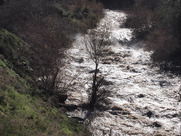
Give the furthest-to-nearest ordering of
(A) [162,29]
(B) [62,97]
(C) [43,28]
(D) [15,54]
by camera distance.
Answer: (A) [162,29] → (C) [43,28] → (D) [15,54] → (B) [62,97]

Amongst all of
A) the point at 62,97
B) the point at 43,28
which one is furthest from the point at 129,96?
the point at 43,28

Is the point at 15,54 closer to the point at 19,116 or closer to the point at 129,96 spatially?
the point at 19,116

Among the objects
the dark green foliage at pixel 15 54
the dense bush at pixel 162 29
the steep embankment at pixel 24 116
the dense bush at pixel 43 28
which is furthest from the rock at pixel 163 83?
the dark green foliage at pixel 15 54

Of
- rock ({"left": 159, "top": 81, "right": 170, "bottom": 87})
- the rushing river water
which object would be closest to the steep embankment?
Result: the rushing river water

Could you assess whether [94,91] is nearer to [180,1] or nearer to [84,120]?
[84,120]

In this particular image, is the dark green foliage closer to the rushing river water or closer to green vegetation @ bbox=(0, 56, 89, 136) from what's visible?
green vegetation @ bbox=(0, 56, 89, 136)

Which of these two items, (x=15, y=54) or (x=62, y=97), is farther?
(x=15, y=54)

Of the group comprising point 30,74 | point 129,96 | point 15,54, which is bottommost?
Result: point 129,96

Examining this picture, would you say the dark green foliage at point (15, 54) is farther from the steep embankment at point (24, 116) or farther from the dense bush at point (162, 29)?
the dense bush at point (162, 29)
